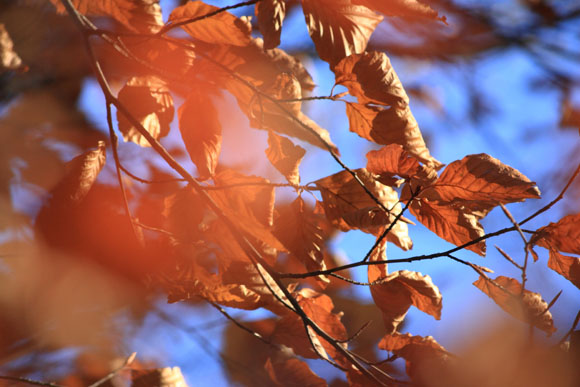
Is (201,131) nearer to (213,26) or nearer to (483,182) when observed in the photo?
(213,26)

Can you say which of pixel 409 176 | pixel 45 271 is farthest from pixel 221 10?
pixel 45 271

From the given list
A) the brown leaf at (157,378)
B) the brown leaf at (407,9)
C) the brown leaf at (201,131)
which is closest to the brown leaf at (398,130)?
the brown leaf at (407,9)

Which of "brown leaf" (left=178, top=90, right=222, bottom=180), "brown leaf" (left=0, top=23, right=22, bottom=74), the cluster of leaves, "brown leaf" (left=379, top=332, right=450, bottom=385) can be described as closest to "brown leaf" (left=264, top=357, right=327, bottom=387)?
the cluster of leaves

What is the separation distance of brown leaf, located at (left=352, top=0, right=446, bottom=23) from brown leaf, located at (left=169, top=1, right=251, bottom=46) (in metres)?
0.17

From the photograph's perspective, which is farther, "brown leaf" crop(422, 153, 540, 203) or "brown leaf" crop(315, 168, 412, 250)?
"brown leaf" crop(315, 168, 412, 250)

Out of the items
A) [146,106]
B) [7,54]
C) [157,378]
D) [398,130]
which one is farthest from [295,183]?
[7,54]

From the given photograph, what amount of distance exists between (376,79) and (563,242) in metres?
0.28

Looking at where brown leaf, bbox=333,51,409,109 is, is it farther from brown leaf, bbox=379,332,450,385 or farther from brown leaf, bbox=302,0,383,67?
brown leaf, bbox=379,332,450,385

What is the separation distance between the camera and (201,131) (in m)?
0.59

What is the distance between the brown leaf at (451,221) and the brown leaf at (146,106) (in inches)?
15.9

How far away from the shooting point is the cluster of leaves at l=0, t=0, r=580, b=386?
46cm

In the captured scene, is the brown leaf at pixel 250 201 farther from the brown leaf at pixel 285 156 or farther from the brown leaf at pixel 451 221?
the brown leaf at pixel 451 221

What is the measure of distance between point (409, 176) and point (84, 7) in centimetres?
53

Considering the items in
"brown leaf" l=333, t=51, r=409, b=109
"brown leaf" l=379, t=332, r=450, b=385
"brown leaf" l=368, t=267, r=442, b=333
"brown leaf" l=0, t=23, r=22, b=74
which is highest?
"brown leaf" l=0, t=23, r=22, b=74
